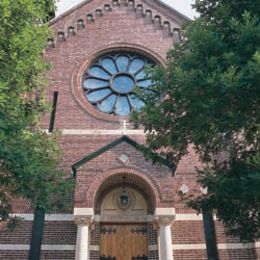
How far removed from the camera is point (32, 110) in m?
9.52

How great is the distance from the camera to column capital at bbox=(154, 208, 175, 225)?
11188 mm

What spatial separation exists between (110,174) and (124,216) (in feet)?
4.83

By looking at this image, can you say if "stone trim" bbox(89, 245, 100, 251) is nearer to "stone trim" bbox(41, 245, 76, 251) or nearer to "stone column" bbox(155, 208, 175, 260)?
"stone trim" bbox(41, 245, 76, 251)

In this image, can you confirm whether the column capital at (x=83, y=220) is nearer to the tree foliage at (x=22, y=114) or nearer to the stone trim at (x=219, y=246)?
the tree foliage at (x=22, y=114)

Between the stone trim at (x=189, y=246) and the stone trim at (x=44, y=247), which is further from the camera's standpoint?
the stone trim at (x=189, y=246)

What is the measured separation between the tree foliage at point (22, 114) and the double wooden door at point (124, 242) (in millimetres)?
3156

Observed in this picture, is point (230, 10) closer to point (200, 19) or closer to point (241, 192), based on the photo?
point (200, 19)

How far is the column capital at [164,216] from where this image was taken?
36.7 feet

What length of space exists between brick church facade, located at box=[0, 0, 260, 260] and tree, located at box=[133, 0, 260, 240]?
4.90 feet

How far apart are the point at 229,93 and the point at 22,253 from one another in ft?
26.1

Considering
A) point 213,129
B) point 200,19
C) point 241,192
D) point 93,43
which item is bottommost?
point 241,192

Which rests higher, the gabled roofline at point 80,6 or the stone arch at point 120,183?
the gabled roofline at point 80,6

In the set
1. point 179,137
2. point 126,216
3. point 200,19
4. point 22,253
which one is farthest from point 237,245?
point 200,19

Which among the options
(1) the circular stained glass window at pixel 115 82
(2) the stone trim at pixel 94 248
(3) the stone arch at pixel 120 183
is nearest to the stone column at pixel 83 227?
(3) the stone arch at pixel 120 183
